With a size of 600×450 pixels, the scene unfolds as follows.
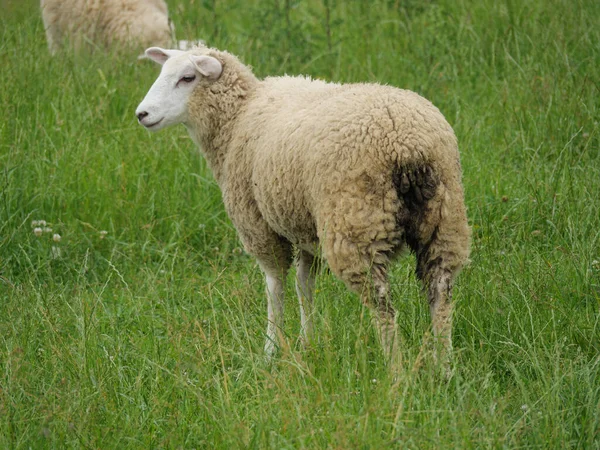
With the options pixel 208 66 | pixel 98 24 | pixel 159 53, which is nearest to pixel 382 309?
pixel 208 66

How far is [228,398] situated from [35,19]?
589 cm

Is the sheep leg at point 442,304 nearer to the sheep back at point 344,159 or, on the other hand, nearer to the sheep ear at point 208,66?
the sheep back at point 344,159

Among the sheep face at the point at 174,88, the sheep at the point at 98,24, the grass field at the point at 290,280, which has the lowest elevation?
the grass field at the point at 290,280

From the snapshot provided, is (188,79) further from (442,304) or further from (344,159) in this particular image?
(442,304)

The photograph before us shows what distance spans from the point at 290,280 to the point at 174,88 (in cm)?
119

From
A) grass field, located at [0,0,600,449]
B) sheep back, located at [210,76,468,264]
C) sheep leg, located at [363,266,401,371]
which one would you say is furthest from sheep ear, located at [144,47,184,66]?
sheep leg, located at [363,266,401,371]

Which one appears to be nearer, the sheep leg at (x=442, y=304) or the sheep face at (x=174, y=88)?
the sheep leg at (x=442, y=304)

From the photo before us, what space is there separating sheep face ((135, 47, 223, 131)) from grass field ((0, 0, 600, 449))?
839 millimetres

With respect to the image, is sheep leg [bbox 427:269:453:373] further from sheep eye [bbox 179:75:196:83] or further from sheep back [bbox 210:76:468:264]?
sheep eye [bbox 179:75:196:83]

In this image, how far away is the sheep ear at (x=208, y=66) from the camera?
4.51 m

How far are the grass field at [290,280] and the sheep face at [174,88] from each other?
0.84m

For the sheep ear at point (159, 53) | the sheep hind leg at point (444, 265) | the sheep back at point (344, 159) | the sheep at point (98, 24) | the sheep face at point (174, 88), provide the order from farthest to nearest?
the sheep at point (98, 24) → the sheep ear at point (159, 53) → the sheep face at point (174, 88) → the sheep hind leg at point (444, 265) → the sheep back at point (344, 159)

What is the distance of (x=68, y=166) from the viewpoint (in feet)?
19.1

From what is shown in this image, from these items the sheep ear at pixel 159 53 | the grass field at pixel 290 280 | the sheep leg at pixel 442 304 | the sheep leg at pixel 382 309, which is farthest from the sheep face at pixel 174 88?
the sheep leg at pixel 442 304
